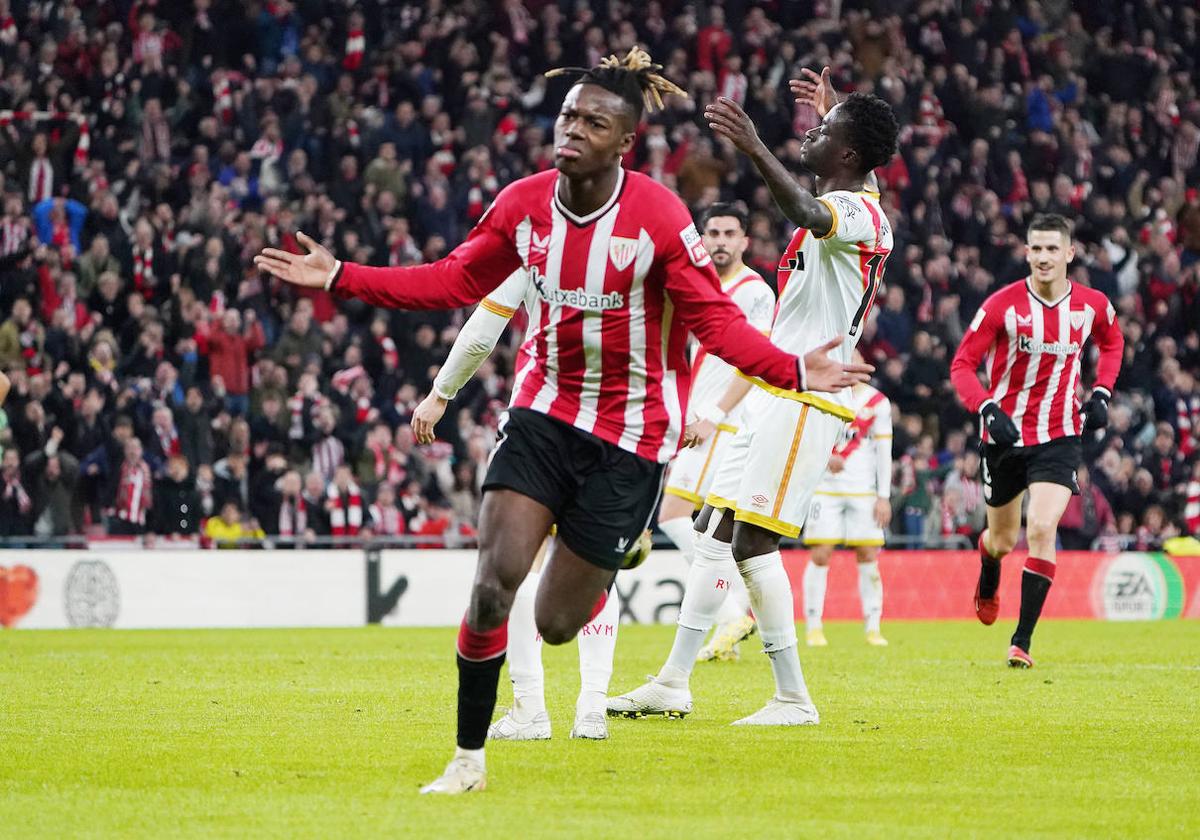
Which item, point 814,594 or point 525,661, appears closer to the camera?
point 525,661

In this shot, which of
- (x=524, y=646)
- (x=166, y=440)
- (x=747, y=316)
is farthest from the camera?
(x=166, y=440)

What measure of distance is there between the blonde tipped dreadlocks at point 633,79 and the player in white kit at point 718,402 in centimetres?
349

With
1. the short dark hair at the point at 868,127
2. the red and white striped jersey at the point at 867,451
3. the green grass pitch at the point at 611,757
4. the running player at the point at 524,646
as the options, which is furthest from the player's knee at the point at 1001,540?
the running player at the point at 524,646

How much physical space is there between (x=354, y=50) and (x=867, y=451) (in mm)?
10789

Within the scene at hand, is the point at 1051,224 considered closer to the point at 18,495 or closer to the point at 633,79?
the point at 633,79

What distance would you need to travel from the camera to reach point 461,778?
5.80 m

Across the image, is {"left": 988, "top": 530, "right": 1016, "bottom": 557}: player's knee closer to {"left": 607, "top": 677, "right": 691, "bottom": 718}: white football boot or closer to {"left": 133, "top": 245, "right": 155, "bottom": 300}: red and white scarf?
{"left": 607, "top": 677, "right": 691, "bottom": 718}: white football boot

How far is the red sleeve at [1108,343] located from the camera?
1227 cm

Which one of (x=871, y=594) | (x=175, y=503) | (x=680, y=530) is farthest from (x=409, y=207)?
(x=680, y=530)

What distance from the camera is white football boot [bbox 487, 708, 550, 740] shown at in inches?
296

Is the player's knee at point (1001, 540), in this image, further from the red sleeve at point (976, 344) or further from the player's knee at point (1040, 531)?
the red sleeve at point (976, 344)

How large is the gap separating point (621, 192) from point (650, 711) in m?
3.01

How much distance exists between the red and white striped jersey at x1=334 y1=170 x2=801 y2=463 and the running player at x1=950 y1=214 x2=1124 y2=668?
573 cm

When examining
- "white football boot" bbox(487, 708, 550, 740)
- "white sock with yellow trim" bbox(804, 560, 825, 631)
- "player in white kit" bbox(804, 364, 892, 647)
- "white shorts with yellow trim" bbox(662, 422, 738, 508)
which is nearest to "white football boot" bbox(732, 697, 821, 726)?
"white football boot" bbox(487, 708, 550, 740)
